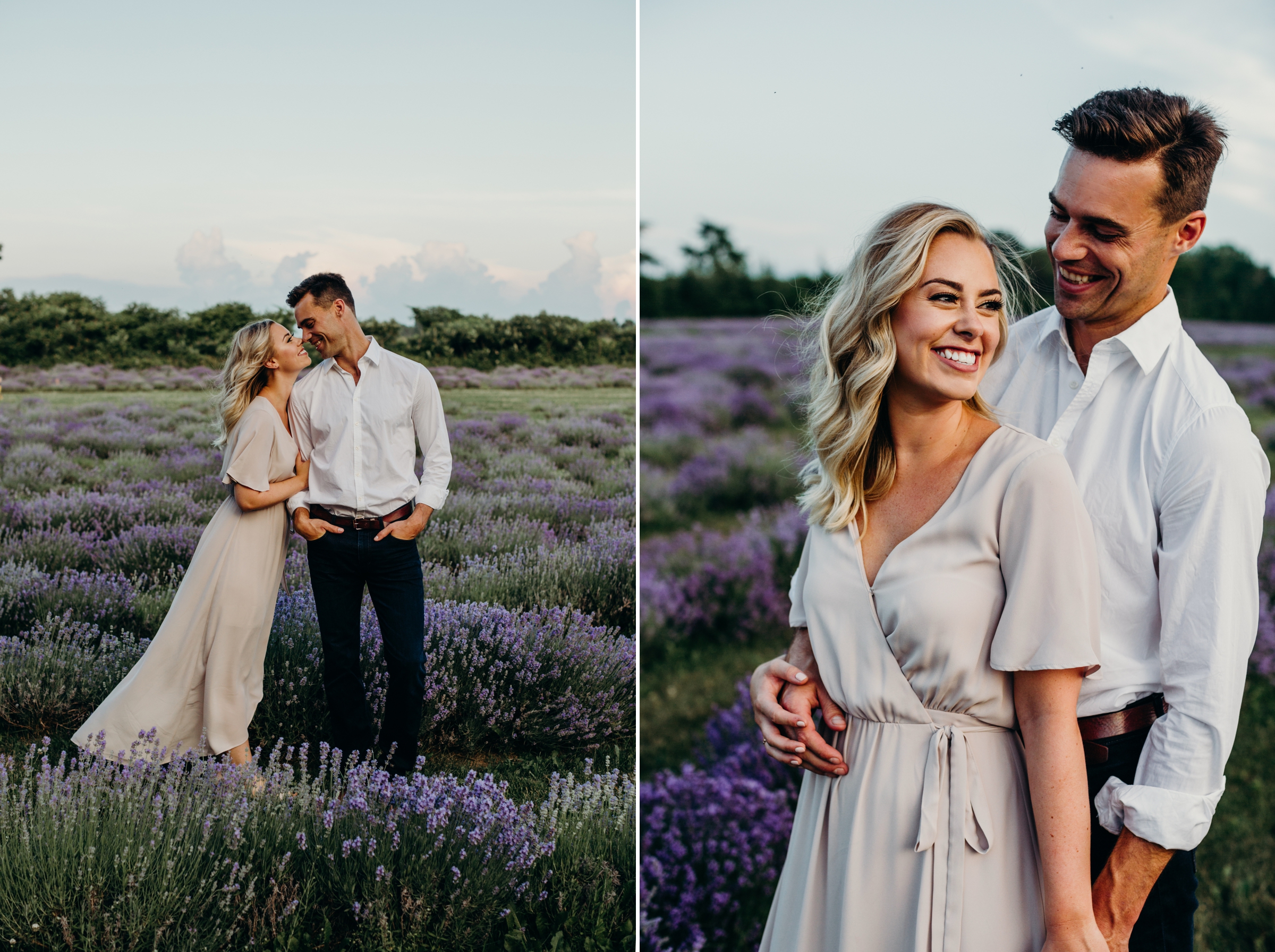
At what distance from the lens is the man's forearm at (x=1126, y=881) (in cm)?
142

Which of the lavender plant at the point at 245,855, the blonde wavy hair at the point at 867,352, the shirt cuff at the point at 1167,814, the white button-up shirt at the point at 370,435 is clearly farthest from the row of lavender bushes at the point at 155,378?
the shirt cuff at the point at 1167,814

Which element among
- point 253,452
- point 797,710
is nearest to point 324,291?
point 253,452

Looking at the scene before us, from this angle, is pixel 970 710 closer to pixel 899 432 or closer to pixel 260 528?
pixel 899 432

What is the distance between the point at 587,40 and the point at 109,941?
3170 millimetres

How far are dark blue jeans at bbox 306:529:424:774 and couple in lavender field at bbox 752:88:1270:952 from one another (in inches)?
59.0

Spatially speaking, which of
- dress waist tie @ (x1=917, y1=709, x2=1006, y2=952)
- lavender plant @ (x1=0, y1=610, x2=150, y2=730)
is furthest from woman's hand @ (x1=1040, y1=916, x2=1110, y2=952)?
lavender plant @ (x1=0, y1=610, x2=150, y2=730)

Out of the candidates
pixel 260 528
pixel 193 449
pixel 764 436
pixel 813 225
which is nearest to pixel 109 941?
pixel 260 528

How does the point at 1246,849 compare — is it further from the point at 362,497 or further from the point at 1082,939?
the point at 362,497

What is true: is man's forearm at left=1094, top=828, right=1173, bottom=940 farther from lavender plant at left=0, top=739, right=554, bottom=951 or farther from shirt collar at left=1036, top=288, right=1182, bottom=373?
lavender plant at left=0, top=739, right=554, bottom=951

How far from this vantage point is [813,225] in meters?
5.07

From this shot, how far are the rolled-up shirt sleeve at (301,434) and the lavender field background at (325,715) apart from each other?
6.8 inches

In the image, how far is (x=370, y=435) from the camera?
2.71 metres

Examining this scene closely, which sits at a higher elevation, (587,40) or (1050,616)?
(587,40)

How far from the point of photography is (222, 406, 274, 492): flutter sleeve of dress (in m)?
2.64
